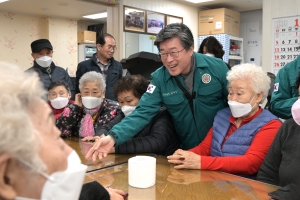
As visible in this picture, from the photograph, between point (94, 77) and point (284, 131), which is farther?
point (94, 77)

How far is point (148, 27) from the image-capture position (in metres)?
5.43

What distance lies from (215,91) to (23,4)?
5.64m

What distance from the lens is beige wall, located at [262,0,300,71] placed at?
4.00 metres

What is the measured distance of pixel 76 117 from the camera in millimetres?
2398

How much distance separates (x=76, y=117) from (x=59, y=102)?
257 millimetres

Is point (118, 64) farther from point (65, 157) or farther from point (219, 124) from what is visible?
point (65, 157)

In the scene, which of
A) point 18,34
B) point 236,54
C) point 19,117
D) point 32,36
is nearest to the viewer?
point 19,117

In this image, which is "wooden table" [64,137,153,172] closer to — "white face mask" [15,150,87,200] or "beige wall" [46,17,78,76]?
"white face mask" [15,150,87,200]

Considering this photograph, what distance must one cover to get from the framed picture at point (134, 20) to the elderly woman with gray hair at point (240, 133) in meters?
3.49

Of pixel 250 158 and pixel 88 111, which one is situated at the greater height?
pixel 88 111

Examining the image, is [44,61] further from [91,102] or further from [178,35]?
[178,35]

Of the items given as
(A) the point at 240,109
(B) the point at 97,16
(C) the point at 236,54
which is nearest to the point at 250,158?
(A) the point at 240,109

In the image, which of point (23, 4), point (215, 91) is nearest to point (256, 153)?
point (215, 91)

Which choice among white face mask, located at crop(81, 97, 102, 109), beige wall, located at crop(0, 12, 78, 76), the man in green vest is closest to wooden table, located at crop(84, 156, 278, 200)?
the man in green vest
